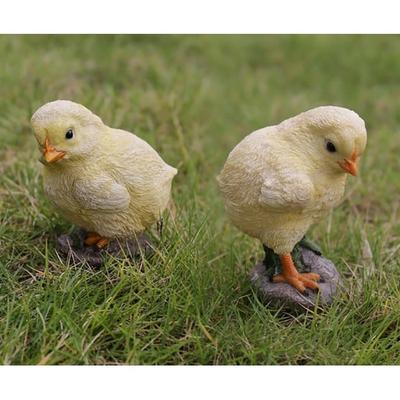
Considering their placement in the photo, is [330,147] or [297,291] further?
[297,291]

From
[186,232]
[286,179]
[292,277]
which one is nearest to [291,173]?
[286,179]

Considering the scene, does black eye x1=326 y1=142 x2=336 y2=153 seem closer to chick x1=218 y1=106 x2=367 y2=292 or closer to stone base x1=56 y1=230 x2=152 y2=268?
chick x1=218 y1=106 x2=367 y2=292

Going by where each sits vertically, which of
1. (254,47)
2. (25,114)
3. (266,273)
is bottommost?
(266,273)

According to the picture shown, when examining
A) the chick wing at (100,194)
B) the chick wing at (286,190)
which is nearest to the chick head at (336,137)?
the chick wing at (286,190)

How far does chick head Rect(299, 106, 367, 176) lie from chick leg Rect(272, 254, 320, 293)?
425mm

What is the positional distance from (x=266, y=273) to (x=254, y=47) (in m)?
3.91

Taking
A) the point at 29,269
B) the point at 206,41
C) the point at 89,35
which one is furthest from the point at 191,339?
the point at 206,41

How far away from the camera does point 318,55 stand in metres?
5.91

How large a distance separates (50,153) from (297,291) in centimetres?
111

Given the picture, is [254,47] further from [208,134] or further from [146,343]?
[146,343]

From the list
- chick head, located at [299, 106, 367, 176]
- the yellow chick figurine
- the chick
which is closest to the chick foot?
the yellow chick figurine

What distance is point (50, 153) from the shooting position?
7.37ft

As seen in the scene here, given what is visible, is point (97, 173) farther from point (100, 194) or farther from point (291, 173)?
point (291, 173)

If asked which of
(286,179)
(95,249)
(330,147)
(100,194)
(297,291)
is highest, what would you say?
(330,147)
